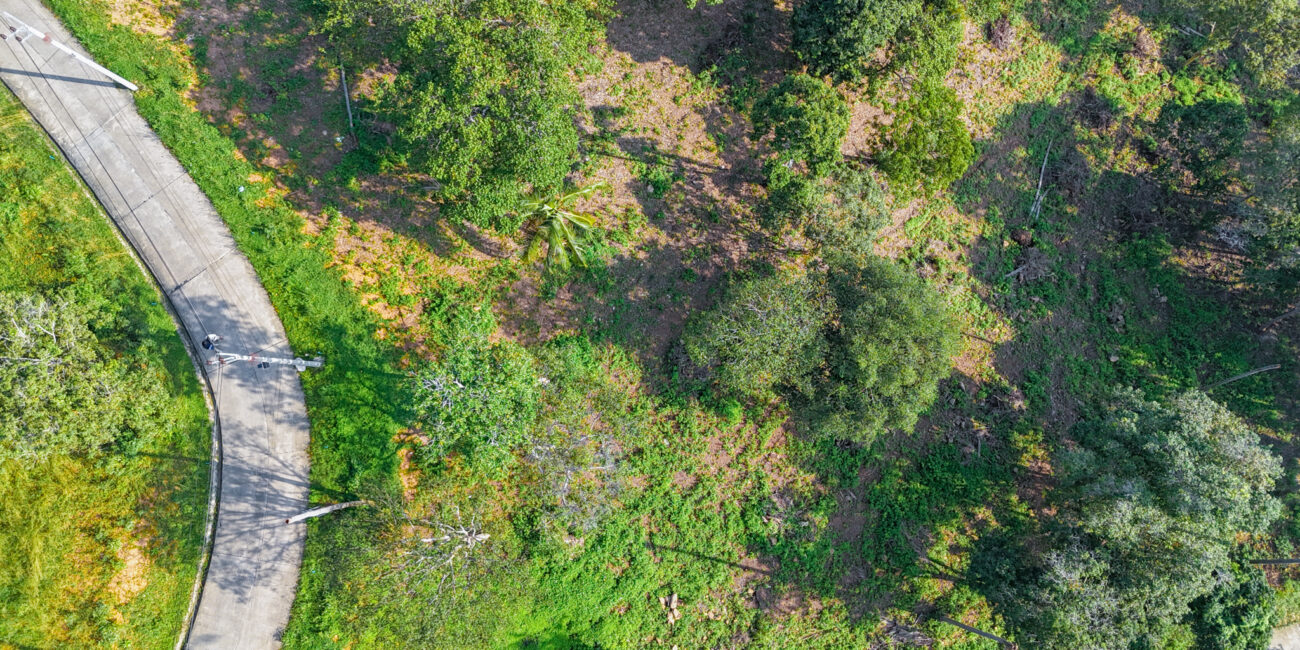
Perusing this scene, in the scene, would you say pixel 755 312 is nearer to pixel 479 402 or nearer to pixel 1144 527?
pixel 479 402

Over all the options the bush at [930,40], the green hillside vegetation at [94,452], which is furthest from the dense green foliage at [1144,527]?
the green hillside vegetation at [94,452]

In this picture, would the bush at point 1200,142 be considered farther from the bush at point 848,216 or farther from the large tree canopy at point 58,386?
the large tree canopy at point 58,386

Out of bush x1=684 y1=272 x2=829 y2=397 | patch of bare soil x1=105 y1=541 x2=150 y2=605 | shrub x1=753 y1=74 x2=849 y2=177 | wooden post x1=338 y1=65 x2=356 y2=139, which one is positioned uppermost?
shrub x1=753 y1=74 x2=849 y2=177

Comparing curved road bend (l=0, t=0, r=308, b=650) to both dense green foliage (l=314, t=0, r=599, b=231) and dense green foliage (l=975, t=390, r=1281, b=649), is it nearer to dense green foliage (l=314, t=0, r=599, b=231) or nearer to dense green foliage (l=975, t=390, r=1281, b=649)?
dense green foliage (l=314, t=0, r=599, b=231)

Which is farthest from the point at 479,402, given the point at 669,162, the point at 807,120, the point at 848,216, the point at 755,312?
the point at 848,216

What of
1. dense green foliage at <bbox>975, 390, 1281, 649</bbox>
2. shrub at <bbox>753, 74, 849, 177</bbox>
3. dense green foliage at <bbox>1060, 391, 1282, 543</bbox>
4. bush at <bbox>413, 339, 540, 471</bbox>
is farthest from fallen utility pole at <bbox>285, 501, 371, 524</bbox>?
dense green foliage at <bbox>1060, 391, 1282, 543</bbox>

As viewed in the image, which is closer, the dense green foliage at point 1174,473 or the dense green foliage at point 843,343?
the dense green foliage at point 843,343
